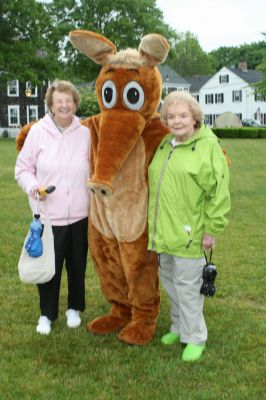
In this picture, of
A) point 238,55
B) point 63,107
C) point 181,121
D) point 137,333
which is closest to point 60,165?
point 63,107

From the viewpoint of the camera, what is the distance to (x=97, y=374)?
3.88 meters

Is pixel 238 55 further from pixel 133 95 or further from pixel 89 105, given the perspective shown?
pixel 133 95

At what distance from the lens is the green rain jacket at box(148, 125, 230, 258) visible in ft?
12.5

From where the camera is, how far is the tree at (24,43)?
34.2 m

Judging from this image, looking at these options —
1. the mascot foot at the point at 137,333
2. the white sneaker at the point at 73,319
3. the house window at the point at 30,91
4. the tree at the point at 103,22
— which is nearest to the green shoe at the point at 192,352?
the mascot foot at the point at 137,333

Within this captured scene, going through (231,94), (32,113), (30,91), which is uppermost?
(231,94)

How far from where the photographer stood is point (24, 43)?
35.1 meters

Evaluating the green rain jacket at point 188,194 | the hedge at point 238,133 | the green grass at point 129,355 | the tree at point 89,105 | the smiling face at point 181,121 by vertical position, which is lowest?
the green grass at point 129,355

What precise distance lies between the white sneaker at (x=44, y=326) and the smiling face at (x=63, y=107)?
1552 millimetres

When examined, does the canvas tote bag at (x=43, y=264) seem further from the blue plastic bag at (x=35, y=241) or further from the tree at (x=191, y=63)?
the tree at (x=191, y=63)

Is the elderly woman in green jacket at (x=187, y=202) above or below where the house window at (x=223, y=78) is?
below

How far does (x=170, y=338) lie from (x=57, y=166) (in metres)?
1.55

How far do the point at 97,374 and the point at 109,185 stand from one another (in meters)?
1.26

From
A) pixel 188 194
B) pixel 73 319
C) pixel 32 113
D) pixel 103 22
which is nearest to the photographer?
pixel 188 194
